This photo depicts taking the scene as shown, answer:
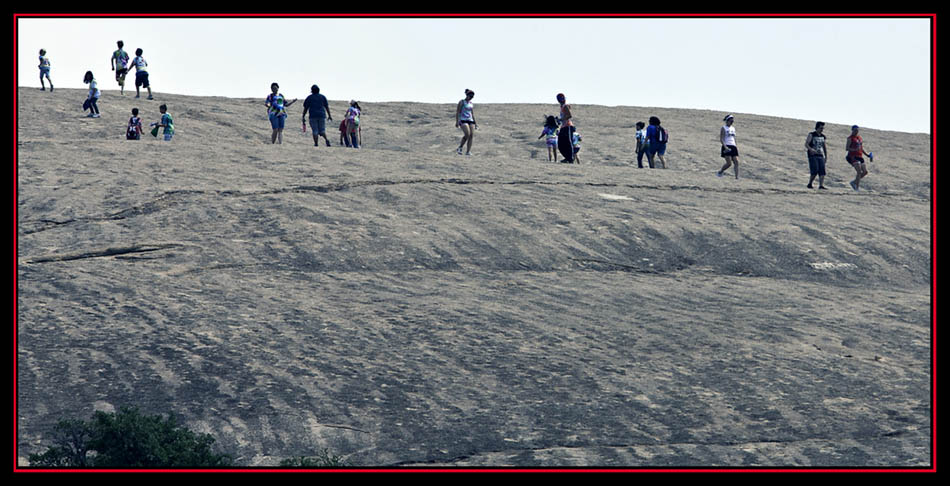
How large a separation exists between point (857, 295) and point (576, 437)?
6113 mm

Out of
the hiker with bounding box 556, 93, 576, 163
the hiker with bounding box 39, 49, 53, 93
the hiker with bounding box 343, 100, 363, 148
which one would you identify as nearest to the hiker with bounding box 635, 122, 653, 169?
the hiker with bounding box 556, 93, 576, 163

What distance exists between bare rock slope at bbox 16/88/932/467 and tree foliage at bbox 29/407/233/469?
45 cm

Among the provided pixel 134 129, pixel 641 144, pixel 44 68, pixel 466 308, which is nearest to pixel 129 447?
pixel 466 308

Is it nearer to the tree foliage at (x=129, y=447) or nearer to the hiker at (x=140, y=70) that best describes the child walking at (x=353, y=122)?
the hiker at (x=140, y=70)

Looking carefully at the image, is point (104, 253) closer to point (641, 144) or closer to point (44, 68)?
point (641, 144)

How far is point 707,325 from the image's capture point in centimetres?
1148

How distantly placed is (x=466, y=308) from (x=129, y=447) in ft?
14.5

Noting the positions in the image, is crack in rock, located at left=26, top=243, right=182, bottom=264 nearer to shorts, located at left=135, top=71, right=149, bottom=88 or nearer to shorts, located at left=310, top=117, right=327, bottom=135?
shorts, located at left=310, top=117, right=327, bottom=135

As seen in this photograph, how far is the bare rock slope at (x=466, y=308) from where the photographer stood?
9023 millimetres

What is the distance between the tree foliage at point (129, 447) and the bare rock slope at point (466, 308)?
45 centimetres

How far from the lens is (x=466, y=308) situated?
1170 centimetres

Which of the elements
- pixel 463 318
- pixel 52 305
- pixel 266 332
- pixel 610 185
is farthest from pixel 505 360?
pixel 610 185

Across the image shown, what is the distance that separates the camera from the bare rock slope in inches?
355

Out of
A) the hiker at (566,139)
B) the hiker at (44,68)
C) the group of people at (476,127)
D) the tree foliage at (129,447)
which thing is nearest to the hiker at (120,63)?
the group of people at (476,127)
